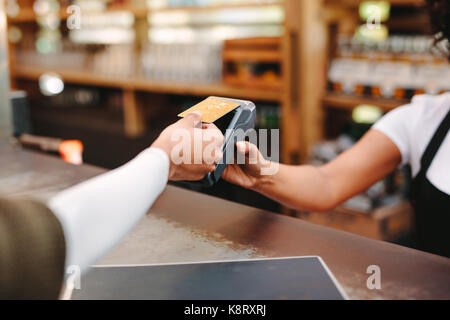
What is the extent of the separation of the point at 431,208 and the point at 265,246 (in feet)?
1.79

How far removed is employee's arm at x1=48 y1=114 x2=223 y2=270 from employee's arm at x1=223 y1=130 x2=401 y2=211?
0.56m

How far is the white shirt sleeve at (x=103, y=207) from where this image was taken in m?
0.59

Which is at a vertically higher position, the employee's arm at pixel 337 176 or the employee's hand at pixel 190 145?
the employee's hand at pixel 190 145

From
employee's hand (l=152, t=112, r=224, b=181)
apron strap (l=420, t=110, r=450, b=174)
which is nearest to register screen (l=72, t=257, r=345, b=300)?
employee's hand (l=152, t=112, r=224, b=181)

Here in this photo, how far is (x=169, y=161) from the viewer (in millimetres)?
819

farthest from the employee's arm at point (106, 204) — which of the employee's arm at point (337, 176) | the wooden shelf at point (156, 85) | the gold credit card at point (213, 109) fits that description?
the wooden shelf at point (156, 85)

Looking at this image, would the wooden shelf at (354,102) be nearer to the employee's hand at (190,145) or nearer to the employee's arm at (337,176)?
the employee's arm at (337,176)

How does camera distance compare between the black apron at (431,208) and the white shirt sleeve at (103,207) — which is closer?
the white shirt sleeve at (103,207)

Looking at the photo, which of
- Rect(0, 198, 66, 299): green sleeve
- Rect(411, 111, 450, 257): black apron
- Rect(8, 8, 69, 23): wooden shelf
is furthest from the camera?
Rect(8, 8, 69, 23): wooden shelf

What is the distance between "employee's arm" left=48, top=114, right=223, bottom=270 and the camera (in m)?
0.59

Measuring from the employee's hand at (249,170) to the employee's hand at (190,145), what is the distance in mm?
186

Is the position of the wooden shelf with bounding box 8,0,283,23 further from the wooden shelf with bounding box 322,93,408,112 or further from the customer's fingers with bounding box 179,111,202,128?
the customer's fingers with bounding box 179,111,202,128

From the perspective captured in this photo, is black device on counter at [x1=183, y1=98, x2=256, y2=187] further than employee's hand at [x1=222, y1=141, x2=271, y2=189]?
No
